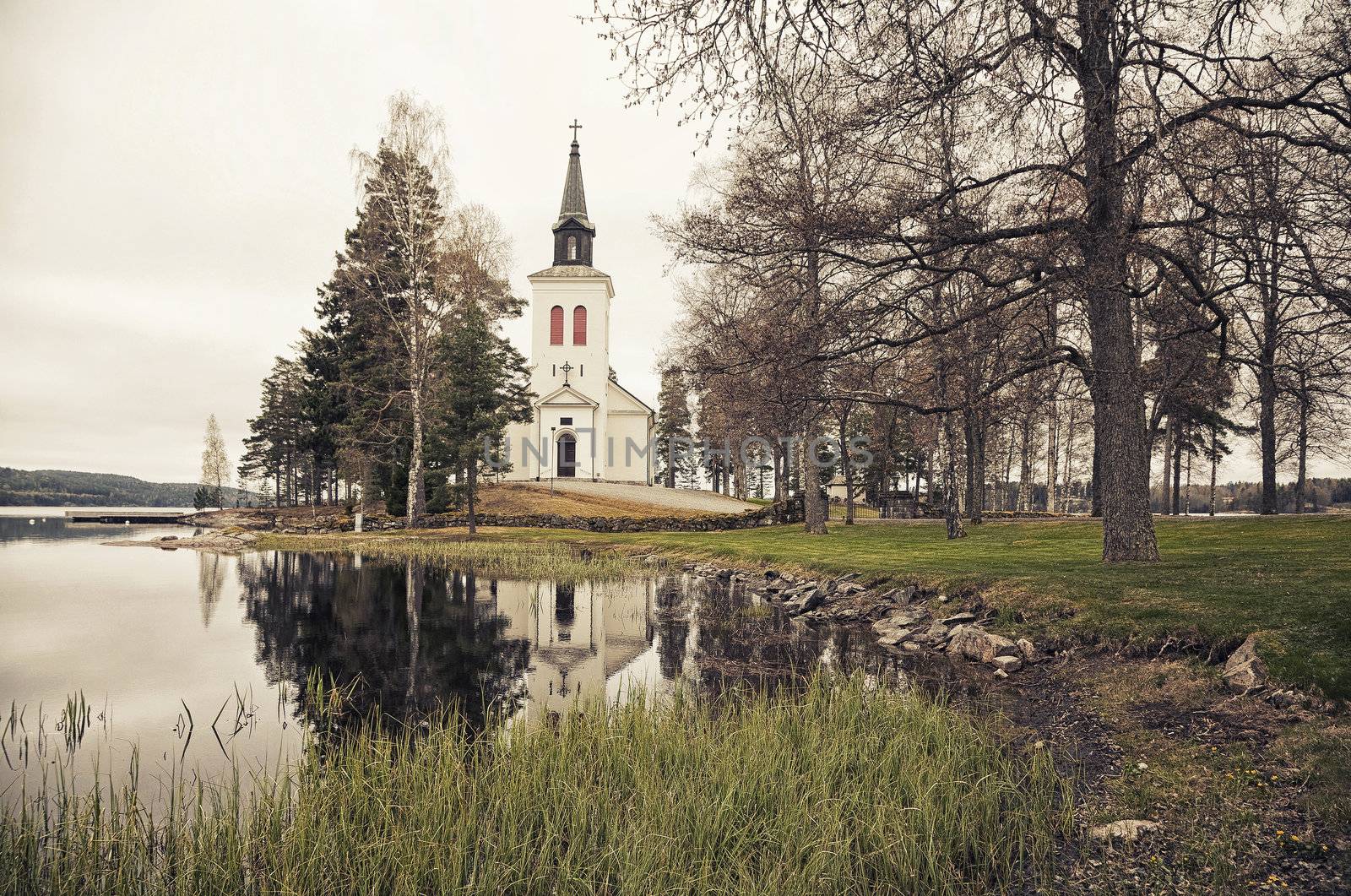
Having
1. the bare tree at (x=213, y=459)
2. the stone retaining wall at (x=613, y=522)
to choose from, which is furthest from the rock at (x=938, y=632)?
the bare tree at (x=213, y=459)

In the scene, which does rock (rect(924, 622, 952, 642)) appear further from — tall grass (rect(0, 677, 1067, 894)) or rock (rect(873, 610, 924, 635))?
tall grass (rect(0, 677, 1067, 894))

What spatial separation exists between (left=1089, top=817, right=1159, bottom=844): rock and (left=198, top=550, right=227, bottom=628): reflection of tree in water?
→ 1404cm

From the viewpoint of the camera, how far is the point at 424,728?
703 cm

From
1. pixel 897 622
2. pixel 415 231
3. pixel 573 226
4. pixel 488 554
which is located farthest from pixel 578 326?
pixel 897 622

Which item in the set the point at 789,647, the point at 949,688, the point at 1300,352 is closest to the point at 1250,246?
the point at 1300,352

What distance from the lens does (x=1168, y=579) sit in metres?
10.2

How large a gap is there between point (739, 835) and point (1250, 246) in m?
10.7

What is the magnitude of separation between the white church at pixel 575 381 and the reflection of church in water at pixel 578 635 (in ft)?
113

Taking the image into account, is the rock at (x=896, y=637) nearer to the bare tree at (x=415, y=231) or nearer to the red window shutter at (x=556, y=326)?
the bare tree at (x=415, y=231)

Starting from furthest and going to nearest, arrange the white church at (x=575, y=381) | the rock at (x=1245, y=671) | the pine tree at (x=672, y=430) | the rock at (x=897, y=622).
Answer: the pine tree at (x=672, y=430) → the white church at (x=575, y=381) → the rock at (x=897, y=622) → the rock at (x=1245, y=671)

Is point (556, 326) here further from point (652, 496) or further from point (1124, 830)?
point (1124, 830)

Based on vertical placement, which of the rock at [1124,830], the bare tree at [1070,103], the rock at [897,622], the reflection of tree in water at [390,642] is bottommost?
the reflection of tree in water at [390,642]

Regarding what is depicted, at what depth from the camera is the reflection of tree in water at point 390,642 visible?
8.34 m

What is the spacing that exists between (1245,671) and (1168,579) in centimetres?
413
